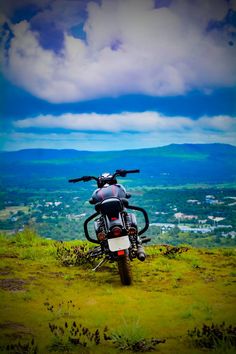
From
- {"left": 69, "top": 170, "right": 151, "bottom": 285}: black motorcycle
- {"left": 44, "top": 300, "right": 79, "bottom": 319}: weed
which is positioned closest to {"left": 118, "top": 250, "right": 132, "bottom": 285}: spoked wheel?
{"left": 69, "top": 170, "right": 151, "bottom": 285}: black motorcycle

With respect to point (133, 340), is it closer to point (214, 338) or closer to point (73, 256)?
point (214, 338)

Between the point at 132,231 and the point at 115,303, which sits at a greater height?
the point at 132,231

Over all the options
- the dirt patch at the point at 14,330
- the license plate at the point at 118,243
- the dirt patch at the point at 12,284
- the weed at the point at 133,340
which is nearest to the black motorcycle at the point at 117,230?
the license plate at the point at 118,243

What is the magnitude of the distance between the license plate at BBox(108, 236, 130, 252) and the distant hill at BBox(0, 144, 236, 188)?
254 feet

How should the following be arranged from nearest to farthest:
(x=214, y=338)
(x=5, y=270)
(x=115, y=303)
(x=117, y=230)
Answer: (x=214, y=338)
(x=115, y=303)
(x=117, y=230)
(x=5, y=270)

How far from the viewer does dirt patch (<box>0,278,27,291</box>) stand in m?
5.41

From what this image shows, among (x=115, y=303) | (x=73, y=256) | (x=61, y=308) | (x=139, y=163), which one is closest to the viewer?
(x=61, y=308)

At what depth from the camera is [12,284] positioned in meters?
5.62

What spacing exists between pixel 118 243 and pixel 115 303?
1.03 meters

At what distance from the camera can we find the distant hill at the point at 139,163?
99.2m

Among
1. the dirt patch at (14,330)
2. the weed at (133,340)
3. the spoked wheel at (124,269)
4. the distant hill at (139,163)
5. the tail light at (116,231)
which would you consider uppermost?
the distant hill at (139,163)

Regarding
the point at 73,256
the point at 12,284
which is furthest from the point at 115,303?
the point at 73,256

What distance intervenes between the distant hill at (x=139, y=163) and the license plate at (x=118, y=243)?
254ft

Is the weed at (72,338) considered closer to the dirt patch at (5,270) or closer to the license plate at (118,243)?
the license plate at (118,243)
